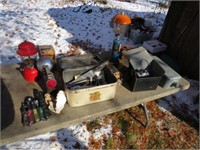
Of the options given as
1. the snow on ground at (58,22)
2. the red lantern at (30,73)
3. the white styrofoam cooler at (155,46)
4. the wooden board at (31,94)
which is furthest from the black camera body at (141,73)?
the snow on ground at (58,22)

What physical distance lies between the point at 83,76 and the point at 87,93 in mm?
322

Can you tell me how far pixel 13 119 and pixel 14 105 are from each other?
0.20 m

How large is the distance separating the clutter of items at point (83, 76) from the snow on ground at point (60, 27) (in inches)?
42.2

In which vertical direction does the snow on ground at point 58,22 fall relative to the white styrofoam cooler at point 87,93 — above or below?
below

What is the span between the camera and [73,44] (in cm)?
541

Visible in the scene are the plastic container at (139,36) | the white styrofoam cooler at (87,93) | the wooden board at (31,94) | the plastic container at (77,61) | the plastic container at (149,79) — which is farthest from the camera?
the plastic container at (139,36)

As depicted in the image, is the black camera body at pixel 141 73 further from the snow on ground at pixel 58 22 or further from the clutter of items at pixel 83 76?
the snow on ground at pixel 58 22

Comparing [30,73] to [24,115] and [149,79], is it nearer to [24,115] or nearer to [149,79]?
[24,115]

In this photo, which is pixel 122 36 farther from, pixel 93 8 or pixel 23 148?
pixel 23 148

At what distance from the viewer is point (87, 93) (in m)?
2.01

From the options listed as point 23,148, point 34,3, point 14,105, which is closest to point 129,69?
point 14,105

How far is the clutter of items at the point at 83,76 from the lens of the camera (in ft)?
6.63

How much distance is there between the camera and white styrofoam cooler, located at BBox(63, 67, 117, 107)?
1980 millimetres

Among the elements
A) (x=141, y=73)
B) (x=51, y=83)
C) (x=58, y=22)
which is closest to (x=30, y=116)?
(x=51, y=83)
